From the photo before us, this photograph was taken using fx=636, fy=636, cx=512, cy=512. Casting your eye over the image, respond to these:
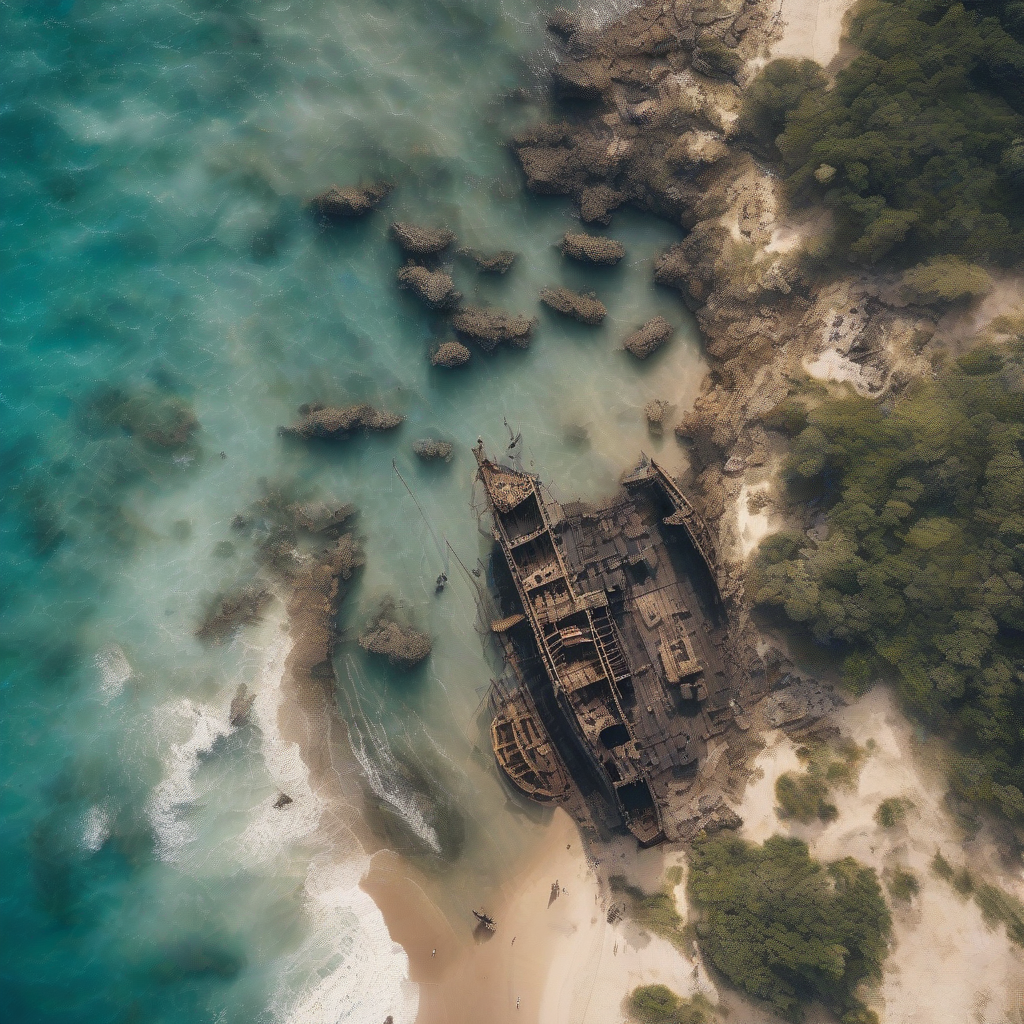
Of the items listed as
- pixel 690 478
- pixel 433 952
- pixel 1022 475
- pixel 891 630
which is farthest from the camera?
pixel 690 478

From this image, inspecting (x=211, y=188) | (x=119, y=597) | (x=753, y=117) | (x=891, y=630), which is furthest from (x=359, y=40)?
(x=891, y=630)

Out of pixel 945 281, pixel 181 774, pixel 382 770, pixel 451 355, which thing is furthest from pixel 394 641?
pixel 945 281

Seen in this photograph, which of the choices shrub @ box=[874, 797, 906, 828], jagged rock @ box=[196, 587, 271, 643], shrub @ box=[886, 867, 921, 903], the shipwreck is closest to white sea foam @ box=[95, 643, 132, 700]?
jagged rock @ box=[196, 587, 271, 643]

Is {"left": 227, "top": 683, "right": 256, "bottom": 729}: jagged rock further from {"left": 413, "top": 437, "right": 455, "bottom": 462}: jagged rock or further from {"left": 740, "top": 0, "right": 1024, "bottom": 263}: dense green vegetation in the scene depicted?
{"left": 740, "top": 0, "right": 1024, "bottom": 263}: dense green vegetation

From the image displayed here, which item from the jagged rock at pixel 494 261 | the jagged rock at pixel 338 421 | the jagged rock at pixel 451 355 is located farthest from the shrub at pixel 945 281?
the jagged rock at pixel 338 421

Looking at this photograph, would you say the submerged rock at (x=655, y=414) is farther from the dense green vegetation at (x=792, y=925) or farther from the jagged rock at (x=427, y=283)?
the dense green vegetation at (x=792, y=925)

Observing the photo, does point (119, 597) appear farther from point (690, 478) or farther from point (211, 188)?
point (690, 478)
